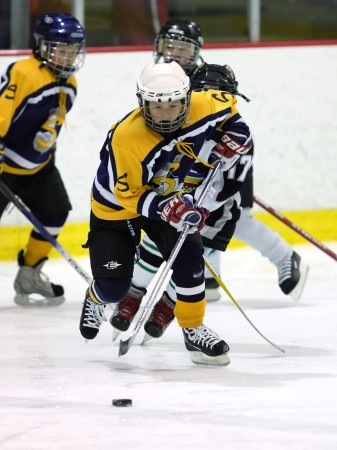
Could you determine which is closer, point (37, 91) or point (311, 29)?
point (37, 91)

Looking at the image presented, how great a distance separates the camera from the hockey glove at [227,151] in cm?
375

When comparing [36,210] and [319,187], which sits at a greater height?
[36,210]

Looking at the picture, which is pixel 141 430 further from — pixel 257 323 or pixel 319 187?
pixel 319 187

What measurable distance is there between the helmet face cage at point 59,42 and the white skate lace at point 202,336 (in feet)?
4.18

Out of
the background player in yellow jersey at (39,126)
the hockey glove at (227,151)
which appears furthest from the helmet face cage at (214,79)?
the background player in yellow jersey at (39,126)

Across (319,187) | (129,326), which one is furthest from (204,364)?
(319,187)

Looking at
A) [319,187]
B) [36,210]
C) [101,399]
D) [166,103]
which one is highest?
[166,103]

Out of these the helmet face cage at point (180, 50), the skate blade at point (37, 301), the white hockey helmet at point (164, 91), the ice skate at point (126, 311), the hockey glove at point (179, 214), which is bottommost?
the skate blade at point (37, 301)

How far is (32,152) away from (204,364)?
127 cm

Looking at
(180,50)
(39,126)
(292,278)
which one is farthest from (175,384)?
(180,50)

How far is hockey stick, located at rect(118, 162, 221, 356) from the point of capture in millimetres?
3520

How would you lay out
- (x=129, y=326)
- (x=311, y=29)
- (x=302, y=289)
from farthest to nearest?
(x=311, y=29) < (x=302, y=289) < (x=129, y=326)

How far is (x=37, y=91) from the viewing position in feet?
14.6

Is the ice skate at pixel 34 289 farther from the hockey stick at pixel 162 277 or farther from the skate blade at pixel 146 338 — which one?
the hockey stick at pixel 162 277
